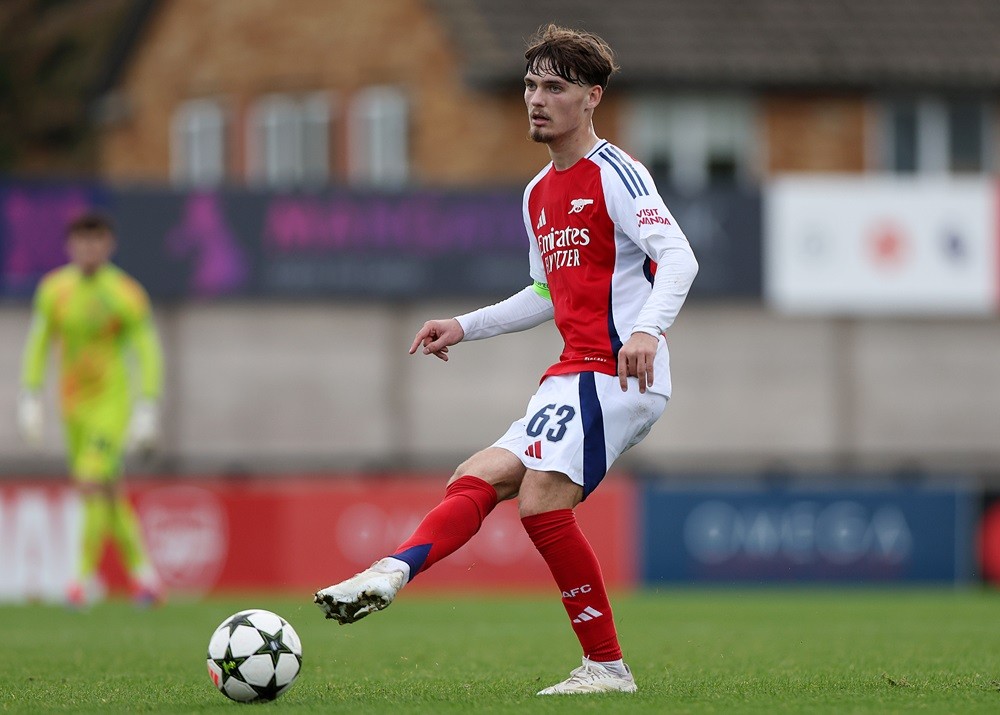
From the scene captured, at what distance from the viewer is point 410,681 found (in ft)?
24.9

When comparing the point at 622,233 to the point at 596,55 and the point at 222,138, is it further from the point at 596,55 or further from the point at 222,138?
the point at 222,138

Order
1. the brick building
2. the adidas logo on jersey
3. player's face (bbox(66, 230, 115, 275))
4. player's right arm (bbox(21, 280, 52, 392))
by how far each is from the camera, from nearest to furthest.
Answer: the adidas logo on jersey < player's face (bbox(66, 230, 115, 275)) < player's right arm (bbox(21, 280, 52, 392)) < the brick building

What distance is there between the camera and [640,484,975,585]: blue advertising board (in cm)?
1667

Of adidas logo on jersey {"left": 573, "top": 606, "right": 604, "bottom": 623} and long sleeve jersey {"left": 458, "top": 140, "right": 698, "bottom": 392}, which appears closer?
long sleeve jersey {"left": 458, "top": 140, "right": 698, "bottom": 392}

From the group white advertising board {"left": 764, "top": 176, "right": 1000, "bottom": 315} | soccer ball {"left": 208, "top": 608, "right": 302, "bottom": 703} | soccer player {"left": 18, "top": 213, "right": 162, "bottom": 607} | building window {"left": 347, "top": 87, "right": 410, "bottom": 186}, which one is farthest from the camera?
building window {"left": 347, "top": 87, "right": 410, "bottom": 186}

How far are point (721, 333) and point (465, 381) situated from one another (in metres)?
2.95

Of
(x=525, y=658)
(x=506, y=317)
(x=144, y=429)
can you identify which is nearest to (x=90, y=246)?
(x=144, y=429)

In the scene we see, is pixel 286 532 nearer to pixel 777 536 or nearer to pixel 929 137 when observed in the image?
pixel 777 536

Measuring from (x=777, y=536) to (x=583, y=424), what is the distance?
413 inches

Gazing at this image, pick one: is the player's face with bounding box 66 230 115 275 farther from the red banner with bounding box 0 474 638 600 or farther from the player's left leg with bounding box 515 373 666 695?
the player's left leg with bounding box 515 373 666 695

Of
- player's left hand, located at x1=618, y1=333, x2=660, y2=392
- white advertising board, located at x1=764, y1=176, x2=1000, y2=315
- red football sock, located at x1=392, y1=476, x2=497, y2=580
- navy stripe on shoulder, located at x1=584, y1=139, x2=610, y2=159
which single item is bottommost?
red football sock, located at x1=392, y1=476, x2=497, y2=580

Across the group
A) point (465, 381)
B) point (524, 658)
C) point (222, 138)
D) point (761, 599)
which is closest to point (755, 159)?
point (465, 381)

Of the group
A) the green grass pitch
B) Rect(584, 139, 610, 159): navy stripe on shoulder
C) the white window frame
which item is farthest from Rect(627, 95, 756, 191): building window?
Rect(584, 139, 610, 159): navy stripe on shoulder

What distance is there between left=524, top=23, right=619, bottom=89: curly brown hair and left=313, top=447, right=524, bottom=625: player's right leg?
1.37 meters
